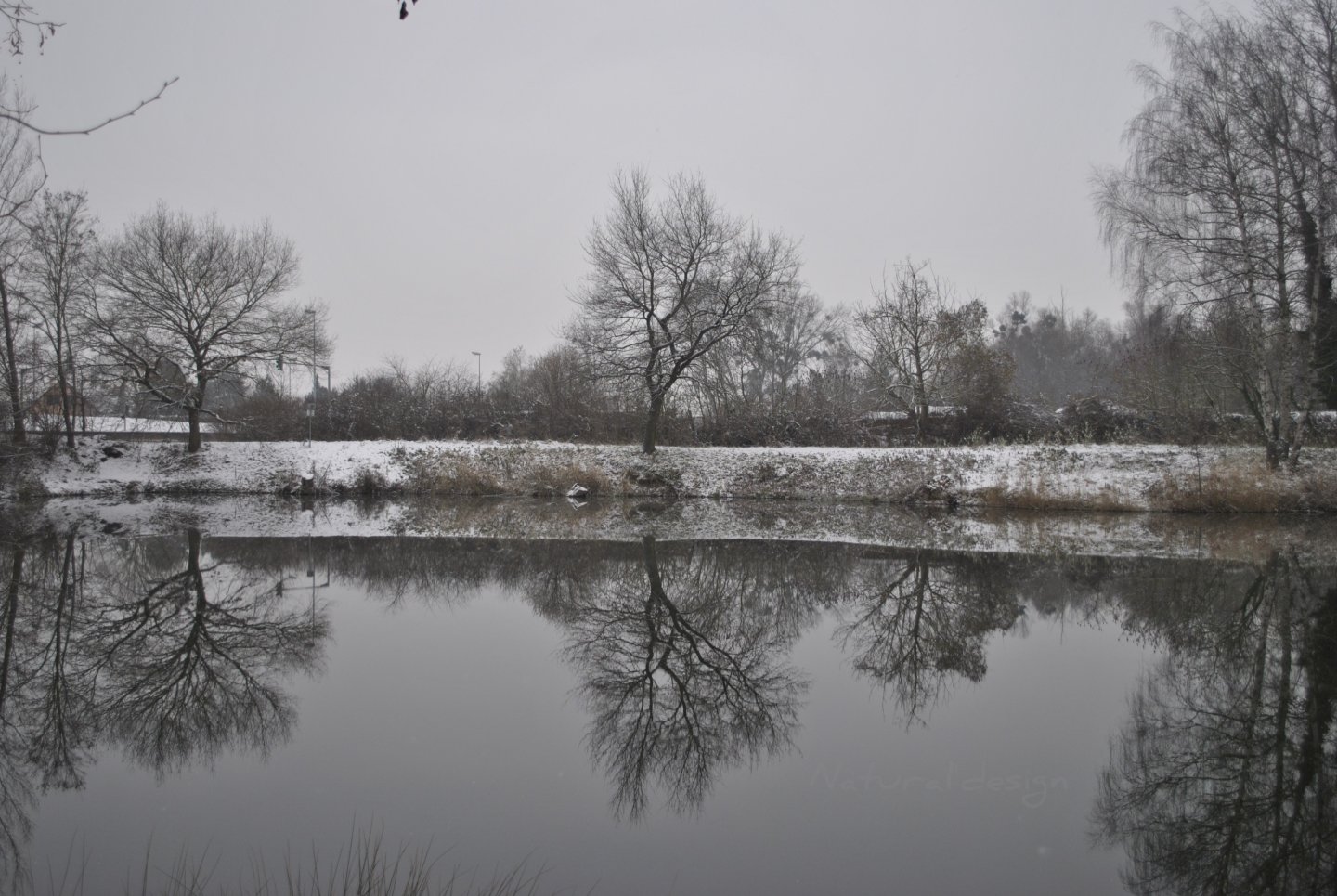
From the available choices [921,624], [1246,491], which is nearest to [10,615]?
[921,624]

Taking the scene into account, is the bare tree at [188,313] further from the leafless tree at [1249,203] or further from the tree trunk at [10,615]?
the leafless tree at [1249,203]

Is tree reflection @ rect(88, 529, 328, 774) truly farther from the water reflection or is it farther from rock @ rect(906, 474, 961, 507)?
rock @ rect(906, 474, 961, 507)

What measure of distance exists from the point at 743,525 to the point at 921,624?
9635mm

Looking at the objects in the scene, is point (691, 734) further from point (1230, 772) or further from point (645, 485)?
point (645, 485)

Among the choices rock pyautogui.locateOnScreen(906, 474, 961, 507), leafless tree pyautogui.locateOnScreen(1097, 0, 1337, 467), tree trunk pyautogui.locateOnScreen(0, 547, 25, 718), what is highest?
leafless tree pyautogui.locateOnScreen(1097, 0, 1337, 467)

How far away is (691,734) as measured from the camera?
17.3ft

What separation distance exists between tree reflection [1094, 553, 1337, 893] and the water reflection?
5366 millimetres

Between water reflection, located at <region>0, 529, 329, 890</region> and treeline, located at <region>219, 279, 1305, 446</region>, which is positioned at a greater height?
treeline, located at <region>219, 279, 1305, 446</region>

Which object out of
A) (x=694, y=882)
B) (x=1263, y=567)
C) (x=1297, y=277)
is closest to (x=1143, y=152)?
(x=1297, y=277)

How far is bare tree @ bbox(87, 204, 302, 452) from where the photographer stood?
25359mm

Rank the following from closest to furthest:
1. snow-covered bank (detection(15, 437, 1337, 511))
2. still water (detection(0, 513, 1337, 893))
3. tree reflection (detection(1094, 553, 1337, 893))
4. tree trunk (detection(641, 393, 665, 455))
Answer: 1. tree reflection (detection(1094, 553, 1337, 893))
2. still water (detection(0, 513, 1337, 893))
3. snow-covered bank (detection(15, 437, 1337, 511))
4. tree trunk (detection(641, 393, 665, 455))

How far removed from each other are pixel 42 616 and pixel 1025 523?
1805 centimetres

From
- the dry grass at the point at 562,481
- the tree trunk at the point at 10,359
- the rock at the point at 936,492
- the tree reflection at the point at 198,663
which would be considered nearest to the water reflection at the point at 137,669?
the tree reflection at the point at 198,663

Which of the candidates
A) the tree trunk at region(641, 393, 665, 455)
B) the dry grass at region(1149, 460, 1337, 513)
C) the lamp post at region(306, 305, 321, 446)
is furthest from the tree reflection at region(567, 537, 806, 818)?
the lamp post at region(306, 305, 321, 446)
